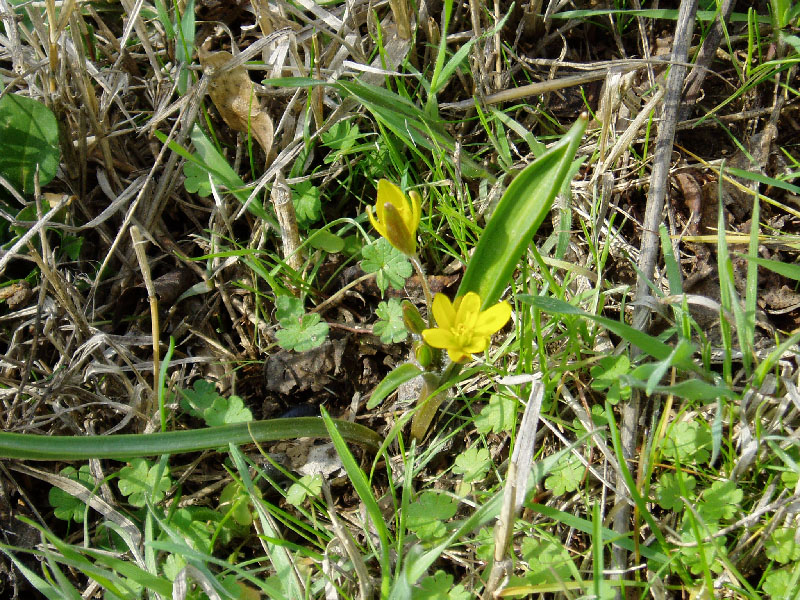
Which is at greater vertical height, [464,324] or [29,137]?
[29,137]

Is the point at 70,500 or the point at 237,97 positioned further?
the point at 237,97

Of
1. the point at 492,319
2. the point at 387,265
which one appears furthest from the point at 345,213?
the point at 492,319

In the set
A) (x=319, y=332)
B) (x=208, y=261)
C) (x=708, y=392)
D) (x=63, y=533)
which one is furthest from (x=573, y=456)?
(x=63, y=533)

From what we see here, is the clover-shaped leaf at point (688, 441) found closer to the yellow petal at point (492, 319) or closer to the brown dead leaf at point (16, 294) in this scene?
the yellow petal at point (492, 319)

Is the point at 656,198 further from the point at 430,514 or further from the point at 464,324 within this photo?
the point at 430,514

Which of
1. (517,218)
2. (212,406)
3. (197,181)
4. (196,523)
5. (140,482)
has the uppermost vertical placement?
(517,218)

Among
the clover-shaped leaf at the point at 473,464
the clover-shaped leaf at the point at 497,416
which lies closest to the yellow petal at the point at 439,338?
the clover-shaped leaf at the point at 497,416

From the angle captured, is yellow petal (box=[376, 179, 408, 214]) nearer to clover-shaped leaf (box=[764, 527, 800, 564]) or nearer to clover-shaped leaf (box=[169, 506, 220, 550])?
clover-shaped leaf (box=[169, 506, 220, 550])

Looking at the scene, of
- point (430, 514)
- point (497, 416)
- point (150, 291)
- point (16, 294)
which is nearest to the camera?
point (430, 514)
